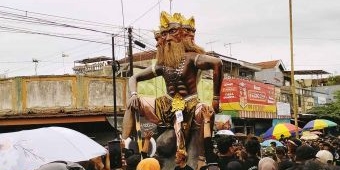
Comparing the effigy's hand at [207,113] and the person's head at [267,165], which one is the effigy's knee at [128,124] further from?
the person's head at [267,165]

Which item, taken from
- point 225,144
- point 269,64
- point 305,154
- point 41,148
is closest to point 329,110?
point 269,64

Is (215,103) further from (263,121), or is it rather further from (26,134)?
(263,121)

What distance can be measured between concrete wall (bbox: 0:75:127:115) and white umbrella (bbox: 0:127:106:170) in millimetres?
14279

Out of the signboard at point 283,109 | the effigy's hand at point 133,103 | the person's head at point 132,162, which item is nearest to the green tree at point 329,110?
the signboard at point 283,109

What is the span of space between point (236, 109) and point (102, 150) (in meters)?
19.3

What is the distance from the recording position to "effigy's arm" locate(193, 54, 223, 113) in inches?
290

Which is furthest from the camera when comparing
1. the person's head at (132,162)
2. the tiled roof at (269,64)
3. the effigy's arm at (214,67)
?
the tiled roof at (269,64)

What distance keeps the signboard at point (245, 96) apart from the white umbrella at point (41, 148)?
1894cm

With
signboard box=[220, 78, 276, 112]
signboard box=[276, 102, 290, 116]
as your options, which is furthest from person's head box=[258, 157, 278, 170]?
signboard box=[276, 102, 290, 116]

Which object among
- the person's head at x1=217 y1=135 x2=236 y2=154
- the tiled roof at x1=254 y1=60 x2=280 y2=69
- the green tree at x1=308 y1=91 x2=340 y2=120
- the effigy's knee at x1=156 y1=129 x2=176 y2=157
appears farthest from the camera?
the tiled roof at x1=254 y1=60 x2=280 y2=69

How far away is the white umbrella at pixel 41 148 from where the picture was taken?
4.11 metres

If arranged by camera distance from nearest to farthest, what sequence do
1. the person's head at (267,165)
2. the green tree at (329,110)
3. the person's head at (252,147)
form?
1. the person's head at (267,165)
2. the person's head at (252,147)
3. the green tree at (329,110)

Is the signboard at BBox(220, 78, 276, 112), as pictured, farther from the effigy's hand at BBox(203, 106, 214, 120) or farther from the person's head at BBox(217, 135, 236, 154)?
the person's head at BBox(217, 135, 236, 154)

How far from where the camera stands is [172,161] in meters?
7.68
